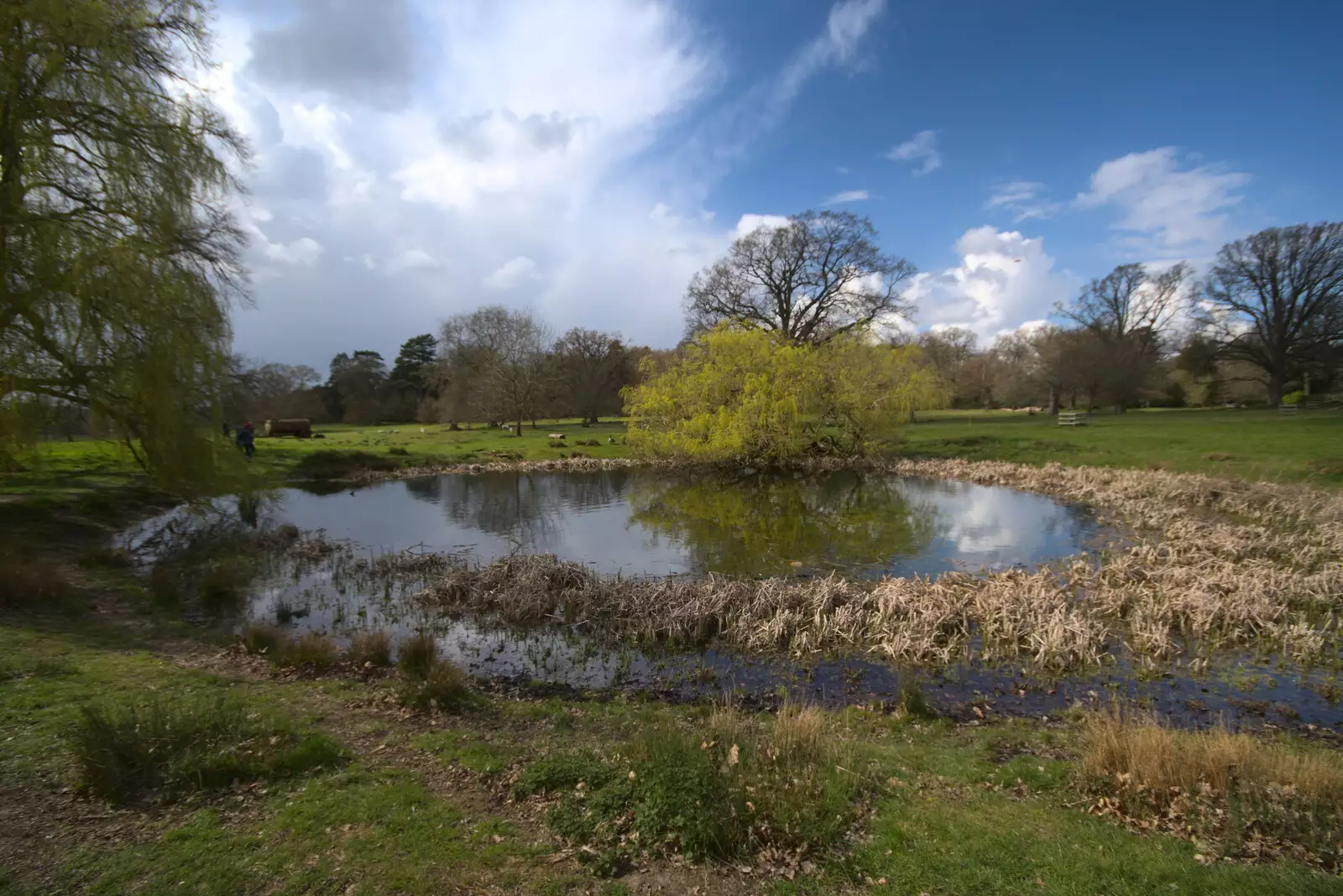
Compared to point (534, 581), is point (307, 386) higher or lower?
higher

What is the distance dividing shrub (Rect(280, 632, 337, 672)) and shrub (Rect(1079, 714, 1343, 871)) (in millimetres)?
8674

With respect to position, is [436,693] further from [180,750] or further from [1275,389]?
[1275,389]

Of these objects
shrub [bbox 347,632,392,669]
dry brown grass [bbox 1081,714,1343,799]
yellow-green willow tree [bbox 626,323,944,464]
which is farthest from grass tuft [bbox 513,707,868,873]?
yellow-green willow tree [bbox 626,323,944,464]

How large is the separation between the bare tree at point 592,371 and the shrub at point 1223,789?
5617 cm

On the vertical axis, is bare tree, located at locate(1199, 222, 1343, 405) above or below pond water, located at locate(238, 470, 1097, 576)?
above

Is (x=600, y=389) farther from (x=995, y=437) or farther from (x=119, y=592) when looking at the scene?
(x=119, y=592)

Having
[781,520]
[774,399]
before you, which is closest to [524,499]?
[781,520]

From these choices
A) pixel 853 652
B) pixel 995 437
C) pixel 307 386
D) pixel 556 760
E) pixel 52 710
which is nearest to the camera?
pixel 556 760

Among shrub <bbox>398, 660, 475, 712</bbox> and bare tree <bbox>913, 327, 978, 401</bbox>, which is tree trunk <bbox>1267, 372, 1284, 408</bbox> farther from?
shrub <bbox>398, 660, 475, 712</bbox>

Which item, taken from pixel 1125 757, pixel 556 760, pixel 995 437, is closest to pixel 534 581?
pixel 556 760

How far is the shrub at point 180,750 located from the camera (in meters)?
4.77

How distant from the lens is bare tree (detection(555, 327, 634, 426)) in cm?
6303

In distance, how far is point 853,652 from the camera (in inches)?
375

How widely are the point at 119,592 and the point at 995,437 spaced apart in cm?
3637
